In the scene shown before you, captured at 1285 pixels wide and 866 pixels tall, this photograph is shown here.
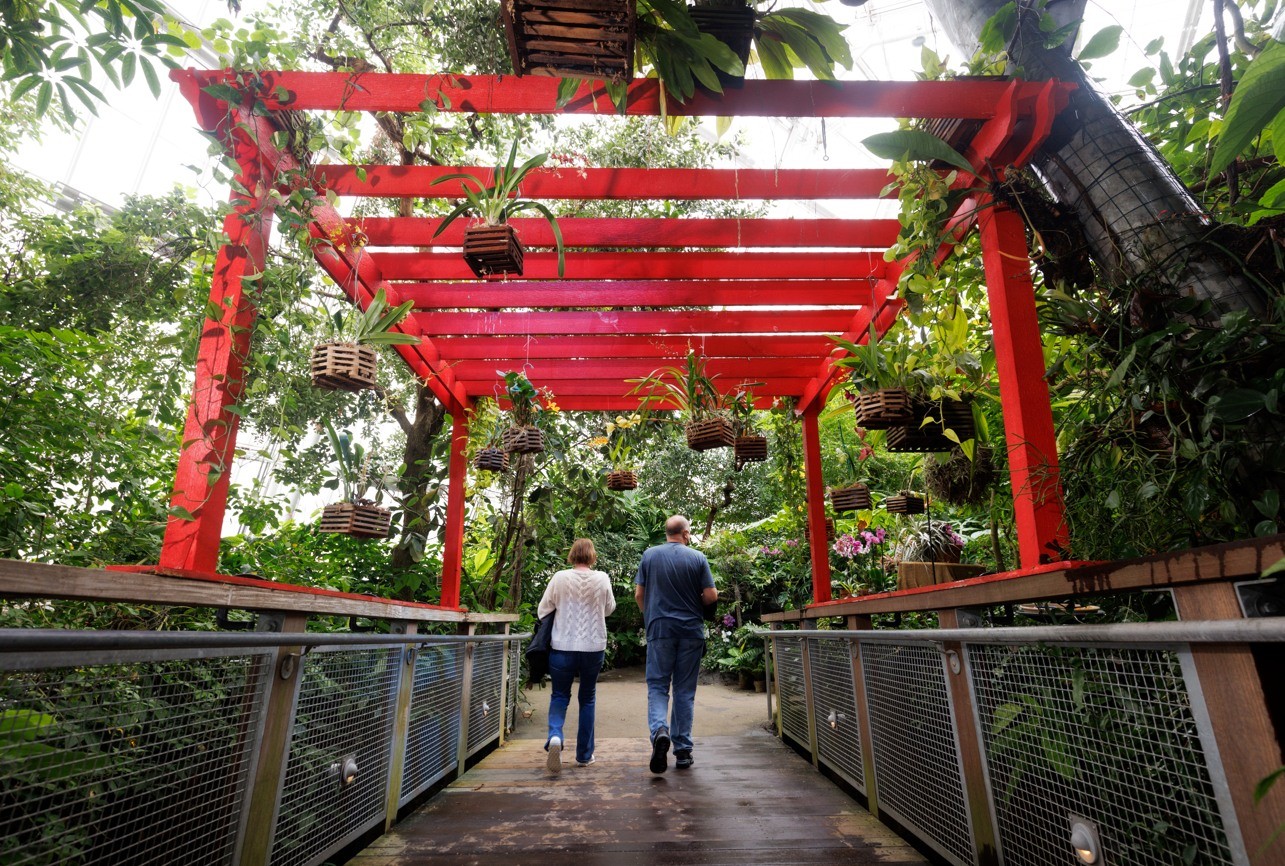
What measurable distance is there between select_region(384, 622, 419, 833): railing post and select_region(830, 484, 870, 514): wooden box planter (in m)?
3.20

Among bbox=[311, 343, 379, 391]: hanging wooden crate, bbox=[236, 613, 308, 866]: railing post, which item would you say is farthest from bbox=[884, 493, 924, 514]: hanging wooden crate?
bbox=[236, 613, 308, 866]: railing post

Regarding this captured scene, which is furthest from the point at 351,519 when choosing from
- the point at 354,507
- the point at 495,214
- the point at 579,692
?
the point at 495,214

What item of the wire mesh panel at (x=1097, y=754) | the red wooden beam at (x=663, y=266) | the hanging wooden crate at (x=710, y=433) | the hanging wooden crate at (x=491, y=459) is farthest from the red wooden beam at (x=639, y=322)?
the wire mesh panel at (x=1097, y=754)

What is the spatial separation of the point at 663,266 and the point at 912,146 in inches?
66.2

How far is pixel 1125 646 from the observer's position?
50.8 inches

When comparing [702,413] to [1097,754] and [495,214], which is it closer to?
[495,214]

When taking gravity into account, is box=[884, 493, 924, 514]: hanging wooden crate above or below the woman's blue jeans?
above

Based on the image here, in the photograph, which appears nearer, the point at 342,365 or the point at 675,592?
the point at 342,365

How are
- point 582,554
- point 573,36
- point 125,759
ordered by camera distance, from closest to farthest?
point 125,759, point 573,36, point 582,554

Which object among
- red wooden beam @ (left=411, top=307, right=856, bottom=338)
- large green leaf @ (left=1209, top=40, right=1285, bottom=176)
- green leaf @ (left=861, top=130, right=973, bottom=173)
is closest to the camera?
large green leaf @ (left=1209, top=40, right=1285, bottom=176)

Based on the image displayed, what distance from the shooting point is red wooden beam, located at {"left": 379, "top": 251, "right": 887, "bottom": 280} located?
3.80 meters

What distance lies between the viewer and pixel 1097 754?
4.62ft

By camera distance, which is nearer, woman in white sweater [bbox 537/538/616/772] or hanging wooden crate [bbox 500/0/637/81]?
hanging wooden crate [bbox 500/0/637/81]

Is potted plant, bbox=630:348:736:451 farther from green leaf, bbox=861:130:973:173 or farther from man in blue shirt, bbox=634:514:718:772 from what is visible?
green leaf, bbox=861:130:973:173
